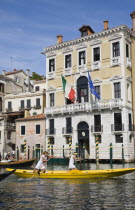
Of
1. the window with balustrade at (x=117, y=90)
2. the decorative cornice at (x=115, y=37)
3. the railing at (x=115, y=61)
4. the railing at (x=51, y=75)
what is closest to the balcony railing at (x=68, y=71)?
the railing at (x=51, y=75)

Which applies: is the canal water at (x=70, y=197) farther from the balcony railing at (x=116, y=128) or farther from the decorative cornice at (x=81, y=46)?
the decorative cornice at (x=81, y=46)

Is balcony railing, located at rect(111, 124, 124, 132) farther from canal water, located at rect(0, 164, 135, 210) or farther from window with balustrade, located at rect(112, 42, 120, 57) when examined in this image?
canal water, located at rect(0, 164, 135, 210)

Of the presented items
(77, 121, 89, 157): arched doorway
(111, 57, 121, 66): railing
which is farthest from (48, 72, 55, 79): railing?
(111, 57, 121, 66): railing

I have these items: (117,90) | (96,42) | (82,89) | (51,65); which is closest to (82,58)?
(96,42)

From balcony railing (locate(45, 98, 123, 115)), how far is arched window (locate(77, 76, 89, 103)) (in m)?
1.34

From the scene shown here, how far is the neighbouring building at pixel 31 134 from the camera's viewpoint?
38.9m

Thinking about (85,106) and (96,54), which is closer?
(85,106)

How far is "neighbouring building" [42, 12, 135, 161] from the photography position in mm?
32781

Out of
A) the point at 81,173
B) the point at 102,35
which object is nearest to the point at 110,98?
the point at 102,35

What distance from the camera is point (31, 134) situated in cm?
4016

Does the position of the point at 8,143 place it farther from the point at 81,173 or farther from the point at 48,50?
the point at 81,173

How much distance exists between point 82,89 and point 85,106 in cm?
290

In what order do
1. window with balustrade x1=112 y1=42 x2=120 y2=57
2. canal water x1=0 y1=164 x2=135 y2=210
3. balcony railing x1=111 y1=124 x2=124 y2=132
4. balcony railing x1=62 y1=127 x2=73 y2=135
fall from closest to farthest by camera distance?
1. canal water x1=0 y1=164 x2=135 y2=210
2. balcony railing x1=111 y1=124 x2=124 y2=132
3. window with balustrade x1=112 y1=42 x2=120 y2=57
4. balcony railing x1=62 y1=127 x2=73 y2=135

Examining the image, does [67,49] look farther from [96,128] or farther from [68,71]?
[96,128]
